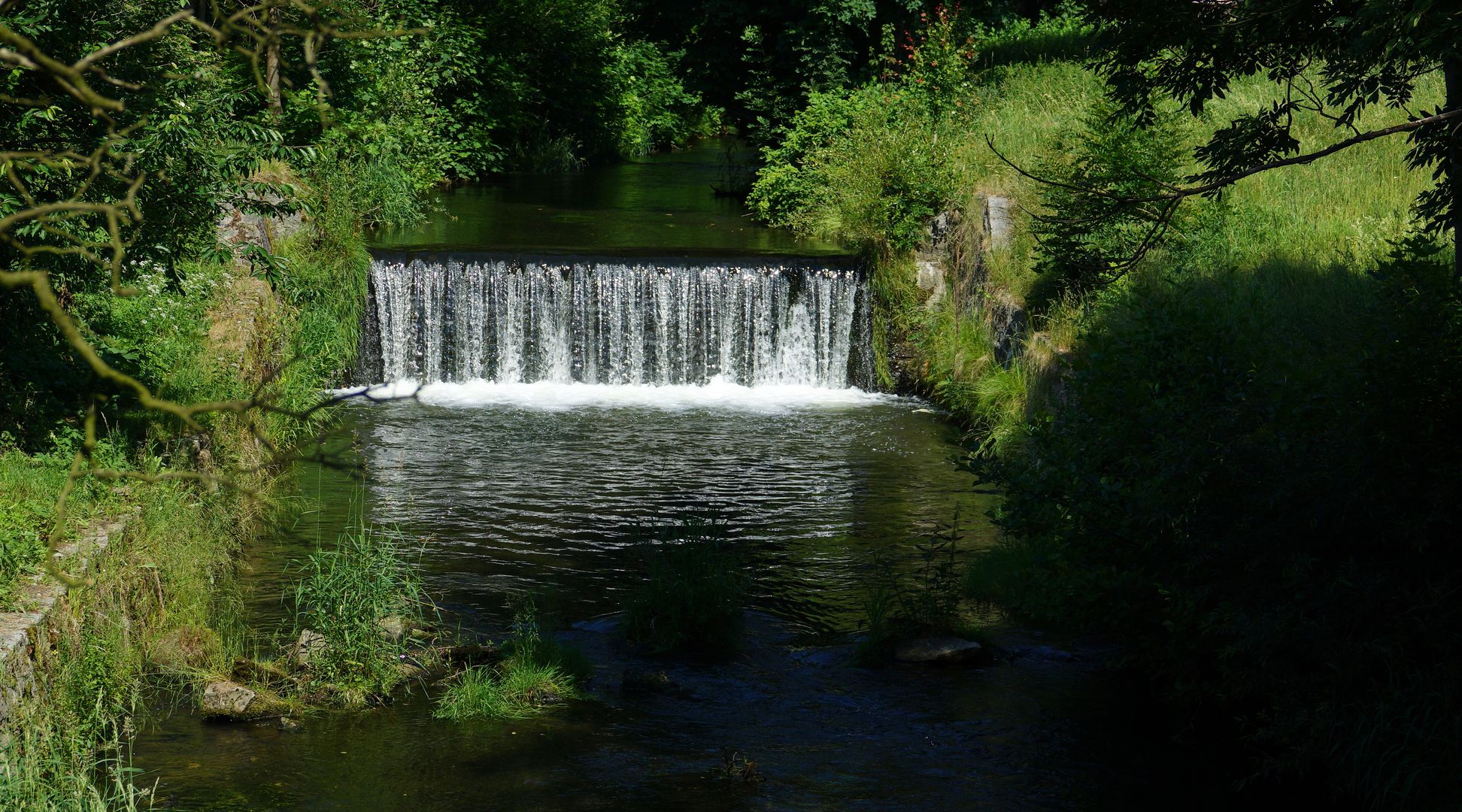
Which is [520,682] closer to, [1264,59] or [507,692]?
[507,692]

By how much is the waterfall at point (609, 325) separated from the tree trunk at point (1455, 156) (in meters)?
8.69

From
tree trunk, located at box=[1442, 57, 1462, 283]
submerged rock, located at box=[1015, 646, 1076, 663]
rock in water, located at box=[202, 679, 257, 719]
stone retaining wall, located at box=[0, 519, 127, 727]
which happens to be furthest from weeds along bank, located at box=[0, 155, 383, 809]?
tree trunk, located at box=[1442, 57, 1462, 283]

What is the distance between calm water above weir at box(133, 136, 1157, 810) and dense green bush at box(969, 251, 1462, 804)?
77cm

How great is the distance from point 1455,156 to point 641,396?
9192 millimetres

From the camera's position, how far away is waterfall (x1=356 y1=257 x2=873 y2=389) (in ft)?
49.0

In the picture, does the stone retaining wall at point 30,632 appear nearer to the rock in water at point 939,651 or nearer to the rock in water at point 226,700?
the rock in water at point 226,700

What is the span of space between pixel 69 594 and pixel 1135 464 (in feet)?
16.7

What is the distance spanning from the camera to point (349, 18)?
3420 mm

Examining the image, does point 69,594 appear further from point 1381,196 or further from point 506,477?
point 1381,196

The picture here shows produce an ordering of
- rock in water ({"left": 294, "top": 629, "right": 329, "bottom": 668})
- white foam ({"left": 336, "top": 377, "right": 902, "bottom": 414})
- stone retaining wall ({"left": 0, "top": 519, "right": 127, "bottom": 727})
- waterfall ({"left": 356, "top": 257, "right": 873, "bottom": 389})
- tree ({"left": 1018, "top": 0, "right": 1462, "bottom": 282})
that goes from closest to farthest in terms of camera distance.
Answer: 1. stone retaining wall ({"left": 0, "top": 519, "right": 127, "bottom": 727})
2. tree ({"left": 1018, "top": 0, "right": 1462, "bottom": 282})
3. rock in water ({"left": 294, "top": 629, "right": 329, "bottom": 668})
4. white foam ({"left": 336, "top": 377, "right": 902, "bottom": 414})
5. waterfall ({"left": 356, "top": 257, "right": 873, "bottom": 389})

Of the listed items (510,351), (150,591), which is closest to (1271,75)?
(150,591)

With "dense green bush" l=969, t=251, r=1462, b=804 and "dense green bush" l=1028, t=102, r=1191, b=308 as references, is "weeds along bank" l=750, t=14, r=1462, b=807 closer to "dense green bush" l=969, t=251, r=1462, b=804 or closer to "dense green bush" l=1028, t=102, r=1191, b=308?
"dense green bush" l=969, t=251, r=1462, b=804

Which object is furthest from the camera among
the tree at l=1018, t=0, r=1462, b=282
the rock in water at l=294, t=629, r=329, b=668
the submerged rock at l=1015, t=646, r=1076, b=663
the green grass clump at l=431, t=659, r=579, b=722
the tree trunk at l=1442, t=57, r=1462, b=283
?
the submerged rock at l=1015, t=646, r=1076, b=663

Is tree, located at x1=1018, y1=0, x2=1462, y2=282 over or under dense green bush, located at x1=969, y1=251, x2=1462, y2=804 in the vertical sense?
over
